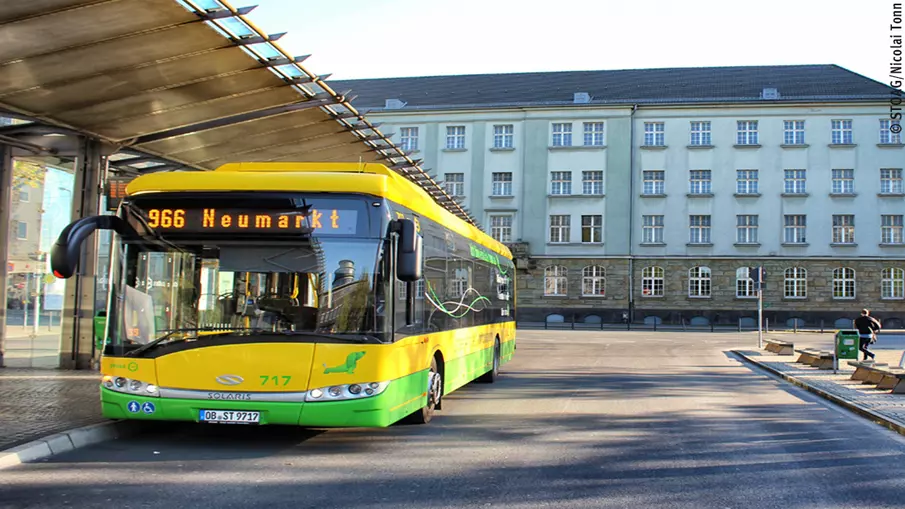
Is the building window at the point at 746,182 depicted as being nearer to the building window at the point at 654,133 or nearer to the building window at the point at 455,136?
the building window at the point at 654,133

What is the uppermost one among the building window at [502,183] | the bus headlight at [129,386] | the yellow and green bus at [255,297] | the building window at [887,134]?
the building window at [887,134]

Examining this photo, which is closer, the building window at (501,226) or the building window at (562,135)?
the building window at (562,135)

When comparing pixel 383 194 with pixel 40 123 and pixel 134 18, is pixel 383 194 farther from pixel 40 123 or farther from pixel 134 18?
pixel 40 123

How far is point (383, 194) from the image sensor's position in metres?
8.52

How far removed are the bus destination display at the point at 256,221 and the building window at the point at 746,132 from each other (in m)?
50.8

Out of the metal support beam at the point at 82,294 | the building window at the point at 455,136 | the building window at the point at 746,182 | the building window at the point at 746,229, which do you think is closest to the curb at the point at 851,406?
the metal support beam at the point at 82,294

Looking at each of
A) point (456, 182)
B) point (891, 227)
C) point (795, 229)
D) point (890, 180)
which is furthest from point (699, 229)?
point (456, 182)

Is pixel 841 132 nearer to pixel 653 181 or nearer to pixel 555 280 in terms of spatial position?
pixel 653 181

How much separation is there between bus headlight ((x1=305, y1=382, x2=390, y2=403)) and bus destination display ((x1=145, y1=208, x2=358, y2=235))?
145cm

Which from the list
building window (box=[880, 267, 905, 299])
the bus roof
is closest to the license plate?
the bus roof

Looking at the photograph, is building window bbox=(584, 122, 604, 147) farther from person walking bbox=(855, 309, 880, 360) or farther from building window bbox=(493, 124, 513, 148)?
person walking bbox=(855, 309, 880, 360)

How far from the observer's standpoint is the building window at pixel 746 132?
55031 millimetres

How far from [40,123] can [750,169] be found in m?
48.3

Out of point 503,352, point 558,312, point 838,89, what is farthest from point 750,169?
point 503,352
